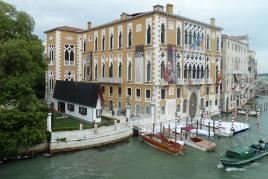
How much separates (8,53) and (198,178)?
61.1 ft

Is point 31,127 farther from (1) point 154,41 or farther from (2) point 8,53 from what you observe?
(1) point 154,41

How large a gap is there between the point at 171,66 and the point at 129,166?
1587 centimetres

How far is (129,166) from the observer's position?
2228 cm

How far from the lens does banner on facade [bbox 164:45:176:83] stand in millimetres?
34750

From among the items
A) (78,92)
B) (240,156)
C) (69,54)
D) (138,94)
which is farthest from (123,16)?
(240,156)

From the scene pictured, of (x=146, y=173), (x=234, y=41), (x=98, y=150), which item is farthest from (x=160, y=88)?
(x=234, y=41)

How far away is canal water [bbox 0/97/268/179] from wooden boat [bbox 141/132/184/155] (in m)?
0.51

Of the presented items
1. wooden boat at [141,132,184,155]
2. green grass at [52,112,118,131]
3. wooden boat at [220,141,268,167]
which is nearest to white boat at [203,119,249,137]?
wooden boat at [220,141,268,167]

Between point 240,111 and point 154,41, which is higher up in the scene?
point 154,41

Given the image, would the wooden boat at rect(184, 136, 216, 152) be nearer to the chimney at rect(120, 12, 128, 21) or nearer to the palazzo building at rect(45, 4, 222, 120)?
the palazzo building at rect(45, 4, 222, 120)

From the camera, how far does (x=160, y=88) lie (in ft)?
113

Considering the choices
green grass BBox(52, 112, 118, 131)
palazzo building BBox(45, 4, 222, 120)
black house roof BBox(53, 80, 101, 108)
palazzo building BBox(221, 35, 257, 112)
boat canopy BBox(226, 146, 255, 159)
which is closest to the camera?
boat canopy BBox(226, 146, 255, 159)

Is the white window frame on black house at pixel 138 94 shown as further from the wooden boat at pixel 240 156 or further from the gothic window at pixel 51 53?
the gothic window at pixel 51 53

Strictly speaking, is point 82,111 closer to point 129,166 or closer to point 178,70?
point 178,70
